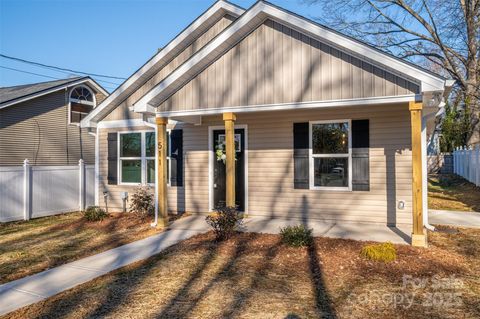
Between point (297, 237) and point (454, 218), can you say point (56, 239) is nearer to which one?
point (297, 237)

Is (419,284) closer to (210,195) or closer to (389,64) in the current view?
(389,64)

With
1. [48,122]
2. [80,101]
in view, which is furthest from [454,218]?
[80,101]

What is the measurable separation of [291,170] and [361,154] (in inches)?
65.1

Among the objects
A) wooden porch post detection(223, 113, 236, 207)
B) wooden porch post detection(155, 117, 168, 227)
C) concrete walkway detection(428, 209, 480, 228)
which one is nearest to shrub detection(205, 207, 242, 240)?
wooden porch post detection(223, 113, 236, 207)

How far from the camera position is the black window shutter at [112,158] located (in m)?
10.7

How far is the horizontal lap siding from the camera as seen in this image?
301 inches

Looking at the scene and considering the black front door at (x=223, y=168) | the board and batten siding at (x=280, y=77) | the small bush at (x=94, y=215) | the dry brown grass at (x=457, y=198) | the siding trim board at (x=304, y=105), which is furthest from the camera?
the dry brown grass at (x=457, y=198)

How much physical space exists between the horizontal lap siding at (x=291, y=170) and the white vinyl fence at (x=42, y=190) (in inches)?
174

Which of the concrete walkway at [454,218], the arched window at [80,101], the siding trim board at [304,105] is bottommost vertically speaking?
the concrete walkway at [454,218]

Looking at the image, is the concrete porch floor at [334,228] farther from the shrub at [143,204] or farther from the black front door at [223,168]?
the shrub at [143,204]

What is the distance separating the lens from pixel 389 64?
603 centimetres

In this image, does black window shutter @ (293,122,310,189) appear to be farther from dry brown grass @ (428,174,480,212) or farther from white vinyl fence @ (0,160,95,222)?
white vinyl fence @ (0,160,95,222)

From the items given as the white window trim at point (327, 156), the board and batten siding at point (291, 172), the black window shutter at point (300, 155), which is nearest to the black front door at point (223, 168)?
the board and batten siding at point (291, 172)

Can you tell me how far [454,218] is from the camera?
28.6 ft
